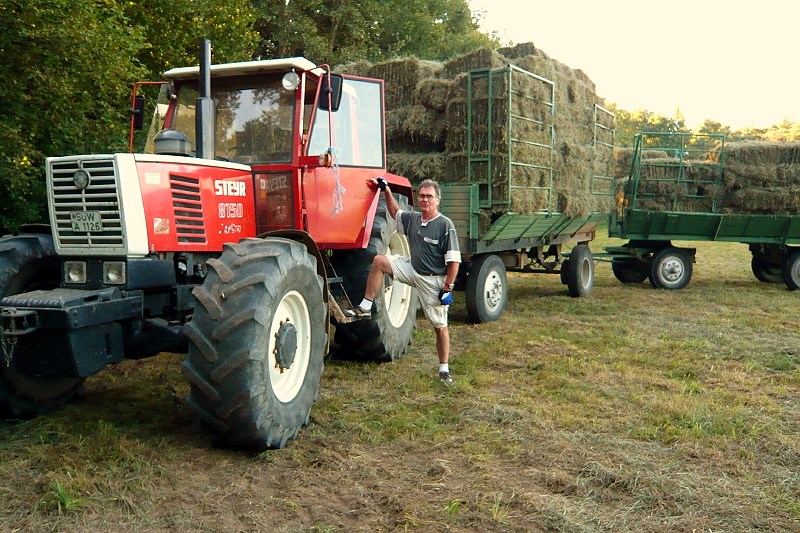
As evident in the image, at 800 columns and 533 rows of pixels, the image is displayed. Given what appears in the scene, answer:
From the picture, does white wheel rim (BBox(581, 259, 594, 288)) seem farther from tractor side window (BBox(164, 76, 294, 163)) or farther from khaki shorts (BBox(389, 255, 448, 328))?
tractor side window (BBox(164, 76, 294, 163))

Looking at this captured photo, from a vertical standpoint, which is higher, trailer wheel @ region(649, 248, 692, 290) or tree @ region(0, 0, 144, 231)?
tree @ region(0, 0, 144, 231)

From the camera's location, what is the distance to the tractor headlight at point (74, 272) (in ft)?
14.8

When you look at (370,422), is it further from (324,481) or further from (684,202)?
(684,202)

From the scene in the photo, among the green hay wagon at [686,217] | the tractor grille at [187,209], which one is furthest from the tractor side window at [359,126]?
the green hay wagon at [686,217]

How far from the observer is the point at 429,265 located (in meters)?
6.02

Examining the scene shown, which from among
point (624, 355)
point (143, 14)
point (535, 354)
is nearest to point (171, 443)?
point (535, 354)

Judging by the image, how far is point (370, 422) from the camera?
4.98m

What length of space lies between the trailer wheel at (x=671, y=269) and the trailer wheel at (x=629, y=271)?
0.66 m

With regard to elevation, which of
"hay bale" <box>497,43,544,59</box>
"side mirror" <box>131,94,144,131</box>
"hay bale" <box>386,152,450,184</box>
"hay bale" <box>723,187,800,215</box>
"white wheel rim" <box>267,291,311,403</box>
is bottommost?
"white wheel rim" <box>267,291,311,403</box>

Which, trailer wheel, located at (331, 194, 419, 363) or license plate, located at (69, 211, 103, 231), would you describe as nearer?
license plate, located at (69, 211, 103, 231)

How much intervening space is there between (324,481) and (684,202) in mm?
11217

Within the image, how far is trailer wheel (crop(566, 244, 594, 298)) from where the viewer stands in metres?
11.5

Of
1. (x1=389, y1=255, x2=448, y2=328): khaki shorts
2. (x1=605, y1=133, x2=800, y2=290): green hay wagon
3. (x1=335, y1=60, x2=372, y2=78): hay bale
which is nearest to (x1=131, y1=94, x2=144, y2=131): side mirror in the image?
(x1=389, y1=255, x2=448, y2=328): khaki shorts

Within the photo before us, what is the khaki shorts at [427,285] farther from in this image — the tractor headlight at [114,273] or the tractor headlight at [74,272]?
the tractor headlight at [74,272]
